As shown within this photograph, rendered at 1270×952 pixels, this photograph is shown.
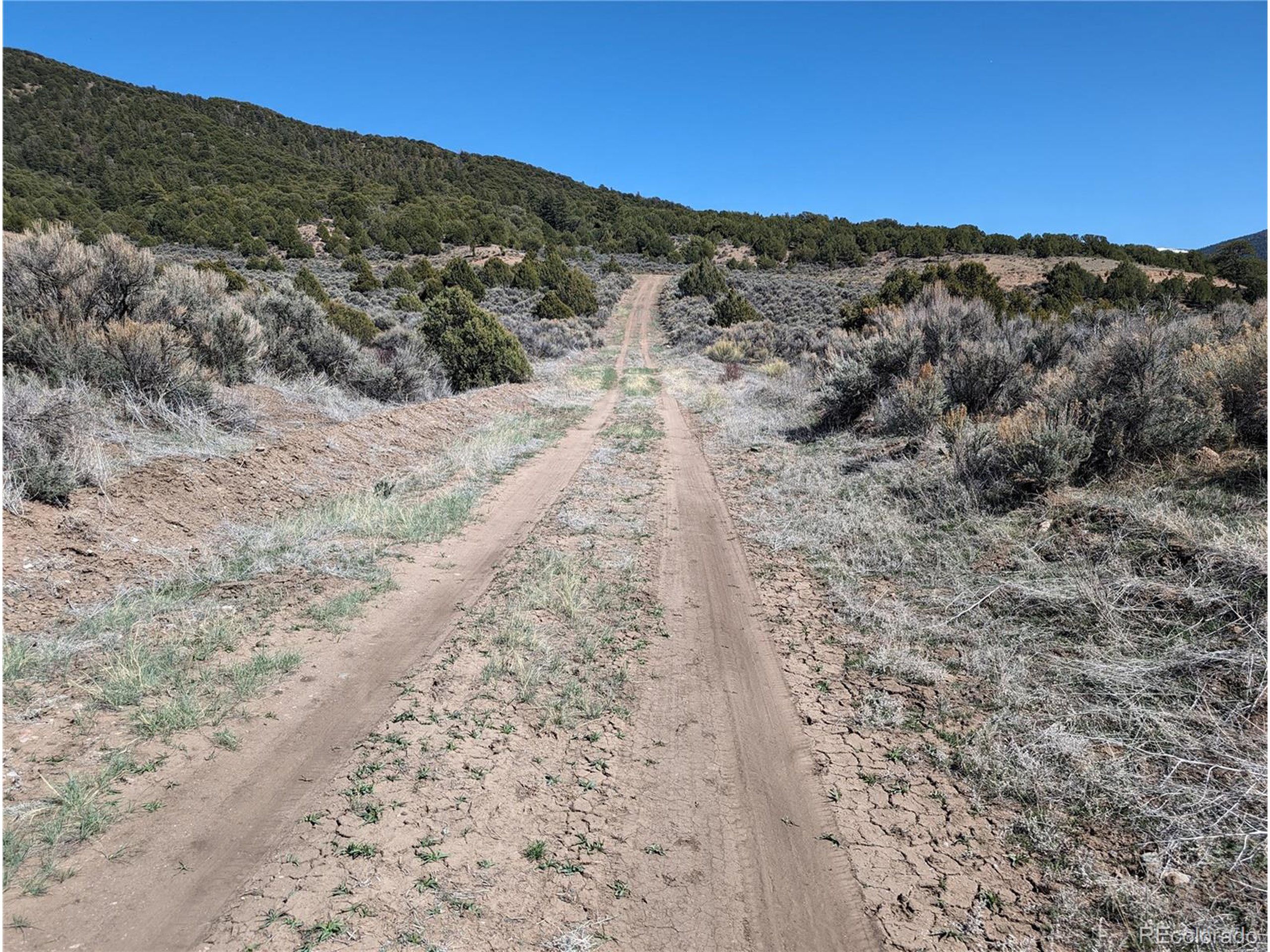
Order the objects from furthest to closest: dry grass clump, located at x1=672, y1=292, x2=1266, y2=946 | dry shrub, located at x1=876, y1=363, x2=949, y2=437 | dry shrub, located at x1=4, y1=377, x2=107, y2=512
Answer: dry shrub, located at x1=876, y1=363, x2=949, y2=437, dry shrub, located at x1=4, y1=377, x2=107, y2=512, dry grass clump, located at x1=672, y1=292, x2=1266, y2=946

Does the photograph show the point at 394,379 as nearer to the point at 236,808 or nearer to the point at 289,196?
the point at 236,808

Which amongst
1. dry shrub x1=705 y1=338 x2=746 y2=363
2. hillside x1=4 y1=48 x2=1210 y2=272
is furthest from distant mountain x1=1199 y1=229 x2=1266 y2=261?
dry shrub x1=705 y1=338 x2=746 y2=363

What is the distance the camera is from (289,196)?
57.4 metres

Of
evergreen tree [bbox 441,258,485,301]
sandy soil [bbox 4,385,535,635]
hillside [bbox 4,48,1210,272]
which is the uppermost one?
hillside [bbox 4,48,1210,272]

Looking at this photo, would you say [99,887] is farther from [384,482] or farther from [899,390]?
[899,390]

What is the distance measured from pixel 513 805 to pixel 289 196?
67.9 meters

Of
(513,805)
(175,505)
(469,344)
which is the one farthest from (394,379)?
(513,805)

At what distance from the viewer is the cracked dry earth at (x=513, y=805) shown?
8.68 ft

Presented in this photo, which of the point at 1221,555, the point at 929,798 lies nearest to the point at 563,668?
the point at 929,798

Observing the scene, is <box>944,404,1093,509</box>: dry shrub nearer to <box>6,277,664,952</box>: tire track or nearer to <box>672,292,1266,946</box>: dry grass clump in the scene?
<box>672,292,1266,946</box>: dry grass clump

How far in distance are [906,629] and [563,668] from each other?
2.76 metres

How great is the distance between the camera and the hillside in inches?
1873

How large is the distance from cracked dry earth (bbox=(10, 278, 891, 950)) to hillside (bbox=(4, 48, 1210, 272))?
151 ft

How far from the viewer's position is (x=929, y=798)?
3402mm
